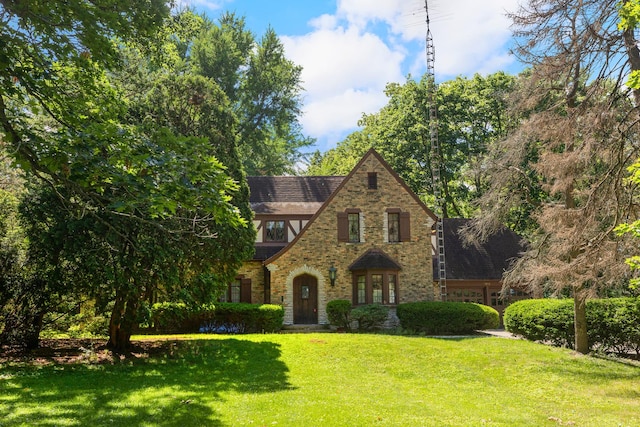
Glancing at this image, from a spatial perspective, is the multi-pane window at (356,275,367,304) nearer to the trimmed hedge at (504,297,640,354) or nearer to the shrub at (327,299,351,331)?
the shrub at (327,299,351,331)

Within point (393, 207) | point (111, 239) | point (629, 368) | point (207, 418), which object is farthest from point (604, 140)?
point (393, 207)

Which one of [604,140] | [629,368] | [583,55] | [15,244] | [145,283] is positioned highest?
[583,55]

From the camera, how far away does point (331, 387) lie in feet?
34.4

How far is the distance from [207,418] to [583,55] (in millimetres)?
10451

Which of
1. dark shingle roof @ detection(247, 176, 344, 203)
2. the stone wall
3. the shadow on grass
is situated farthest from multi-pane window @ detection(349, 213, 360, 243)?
the shadow on grass

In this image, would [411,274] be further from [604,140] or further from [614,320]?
[604,140]

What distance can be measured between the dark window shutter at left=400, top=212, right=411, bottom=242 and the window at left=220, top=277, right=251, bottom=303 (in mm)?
7399

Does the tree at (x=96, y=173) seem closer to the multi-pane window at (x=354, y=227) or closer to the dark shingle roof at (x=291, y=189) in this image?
the multi-pane window at (x=354, y=227)

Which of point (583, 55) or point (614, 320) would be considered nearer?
point (583, 55)

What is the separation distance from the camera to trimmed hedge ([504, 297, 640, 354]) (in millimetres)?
14844

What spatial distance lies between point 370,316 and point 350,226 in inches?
184

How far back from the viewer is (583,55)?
37.1 ft

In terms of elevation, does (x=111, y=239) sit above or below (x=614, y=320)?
above

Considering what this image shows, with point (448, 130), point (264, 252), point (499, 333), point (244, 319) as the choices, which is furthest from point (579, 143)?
point (448, 130)
